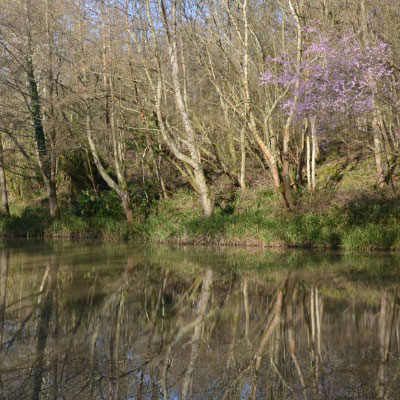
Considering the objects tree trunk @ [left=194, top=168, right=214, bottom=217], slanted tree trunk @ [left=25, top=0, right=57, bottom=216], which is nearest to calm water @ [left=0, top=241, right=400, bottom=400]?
tree trunk @ [left=194, top=168, right=214, bottom=217]

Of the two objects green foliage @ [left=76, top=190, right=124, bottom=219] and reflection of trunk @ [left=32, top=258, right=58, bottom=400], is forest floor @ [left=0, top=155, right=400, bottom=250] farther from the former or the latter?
reflection of trunk @ [left=32, top=258, right=58, bottom=400]

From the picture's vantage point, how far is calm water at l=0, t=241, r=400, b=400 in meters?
6.04

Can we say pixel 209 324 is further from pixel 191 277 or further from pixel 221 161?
pixel 221 161

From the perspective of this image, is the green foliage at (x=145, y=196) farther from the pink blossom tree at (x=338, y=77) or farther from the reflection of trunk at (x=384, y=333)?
the reflection of trunk at (x=384, y=333)

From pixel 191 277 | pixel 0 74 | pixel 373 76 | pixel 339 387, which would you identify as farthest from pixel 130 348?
pixel 0 74

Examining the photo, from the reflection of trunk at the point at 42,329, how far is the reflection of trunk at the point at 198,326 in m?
1.37

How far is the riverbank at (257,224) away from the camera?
1861 centimetres

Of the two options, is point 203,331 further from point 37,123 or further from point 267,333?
point 37,123

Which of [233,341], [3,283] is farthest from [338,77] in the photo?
[233,341]

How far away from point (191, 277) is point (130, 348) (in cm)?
626

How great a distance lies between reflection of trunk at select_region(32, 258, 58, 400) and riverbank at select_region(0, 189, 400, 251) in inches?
306

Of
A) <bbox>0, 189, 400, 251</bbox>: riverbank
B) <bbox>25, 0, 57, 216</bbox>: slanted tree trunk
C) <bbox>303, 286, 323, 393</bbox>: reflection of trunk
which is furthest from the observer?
<bbox>25, 0, 57, 216</bbox>: slanted tree trunk

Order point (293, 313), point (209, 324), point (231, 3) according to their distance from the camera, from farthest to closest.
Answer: point (231, 3), point (293, 313), point (209, 324)

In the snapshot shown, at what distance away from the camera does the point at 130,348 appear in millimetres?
7441
